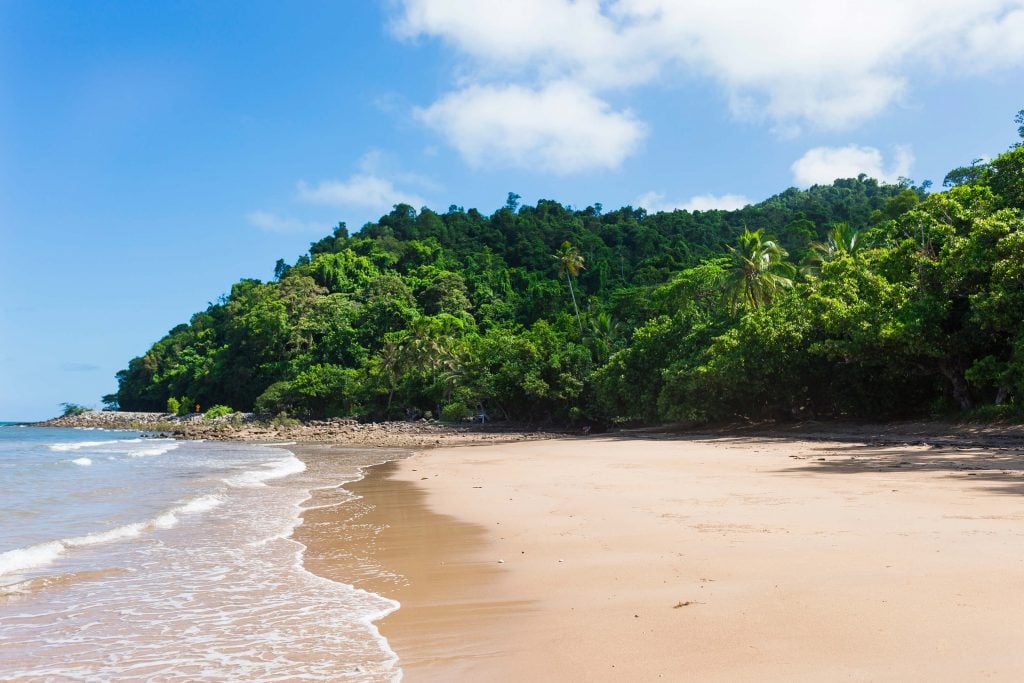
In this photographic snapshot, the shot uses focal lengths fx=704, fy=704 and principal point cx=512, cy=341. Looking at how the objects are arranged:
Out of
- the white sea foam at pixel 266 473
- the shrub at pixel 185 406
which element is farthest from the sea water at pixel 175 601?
the shrub at pixel 185 406

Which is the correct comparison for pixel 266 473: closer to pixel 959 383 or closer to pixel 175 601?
pixel 175 601

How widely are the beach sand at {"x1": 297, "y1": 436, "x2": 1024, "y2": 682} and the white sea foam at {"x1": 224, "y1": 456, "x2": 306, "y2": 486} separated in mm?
7021

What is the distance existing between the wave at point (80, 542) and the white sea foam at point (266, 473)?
5.06m

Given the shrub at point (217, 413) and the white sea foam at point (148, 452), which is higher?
the shrub at point (217, 413)

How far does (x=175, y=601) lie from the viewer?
646 centimetres

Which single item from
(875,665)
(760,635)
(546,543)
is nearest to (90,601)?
(546,543)

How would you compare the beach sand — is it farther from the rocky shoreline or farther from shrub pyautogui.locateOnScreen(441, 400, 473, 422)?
shrub pyautogui.locateOnScreen(441, 400, 473, 422)

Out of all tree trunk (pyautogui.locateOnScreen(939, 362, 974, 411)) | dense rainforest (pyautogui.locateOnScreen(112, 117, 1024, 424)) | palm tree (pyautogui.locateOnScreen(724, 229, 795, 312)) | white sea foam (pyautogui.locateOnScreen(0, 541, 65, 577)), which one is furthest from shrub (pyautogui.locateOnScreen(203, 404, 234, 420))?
white sea foam (pyautogui.locateOnScreen(0, 541, 65, 577))

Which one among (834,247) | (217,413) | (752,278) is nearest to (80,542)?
(752,278)

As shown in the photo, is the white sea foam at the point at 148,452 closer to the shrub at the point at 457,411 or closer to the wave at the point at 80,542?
the shrub at the point at 457,411

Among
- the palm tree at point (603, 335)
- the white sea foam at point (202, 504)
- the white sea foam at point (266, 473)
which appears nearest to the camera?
the white sea foam at point (202, 504)

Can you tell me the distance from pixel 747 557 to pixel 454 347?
2200 inches

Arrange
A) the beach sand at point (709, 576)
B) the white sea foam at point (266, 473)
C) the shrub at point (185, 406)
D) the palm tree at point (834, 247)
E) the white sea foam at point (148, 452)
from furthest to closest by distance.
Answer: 1. the shrub at point (185, 406)
2. the palm tree at point (834, 247)
3. the white sea foam at point (148, 452)
4. the white sea foam at point (266, 473)
5. the beach sand at point (709, 576)

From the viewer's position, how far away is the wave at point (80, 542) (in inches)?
328
